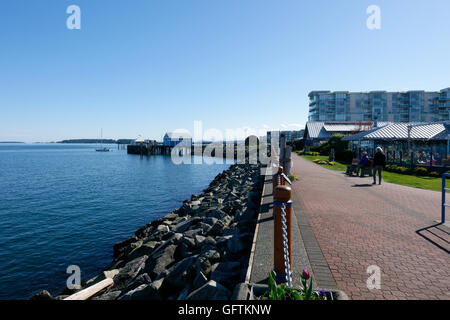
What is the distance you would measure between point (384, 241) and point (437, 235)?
4.59 feet

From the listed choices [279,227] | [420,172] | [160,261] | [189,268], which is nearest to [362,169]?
[420,172]

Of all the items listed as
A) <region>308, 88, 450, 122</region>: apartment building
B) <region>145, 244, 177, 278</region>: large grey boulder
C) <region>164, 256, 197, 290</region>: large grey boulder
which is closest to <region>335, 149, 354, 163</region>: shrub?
<region>145, 244, 177, 278</region>: large grey boulder

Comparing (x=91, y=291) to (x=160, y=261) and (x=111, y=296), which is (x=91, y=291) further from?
(x=160, y=261)

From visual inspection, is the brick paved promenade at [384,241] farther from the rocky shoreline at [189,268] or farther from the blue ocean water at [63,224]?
the blue ocean water at [63,224]

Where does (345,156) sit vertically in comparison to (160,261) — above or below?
above

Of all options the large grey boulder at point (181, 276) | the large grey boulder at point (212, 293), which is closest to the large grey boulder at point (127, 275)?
the large grey boulder at point (181, 276)

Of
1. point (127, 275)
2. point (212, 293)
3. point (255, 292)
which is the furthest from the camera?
point (127, 275)

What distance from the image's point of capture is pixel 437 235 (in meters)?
5.82

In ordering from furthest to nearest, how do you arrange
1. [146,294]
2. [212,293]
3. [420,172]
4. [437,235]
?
[420,172], [437,235], [146,294], [212,293]

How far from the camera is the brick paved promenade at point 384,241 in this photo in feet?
12.4

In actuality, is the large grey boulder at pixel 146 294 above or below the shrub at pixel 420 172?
below

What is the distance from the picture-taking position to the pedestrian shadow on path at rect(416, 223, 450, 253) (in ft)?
17.3

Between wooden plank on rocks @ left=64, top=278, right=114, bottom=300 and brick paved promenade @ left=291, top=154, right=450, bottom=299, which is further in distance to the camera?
wooden plank on rocks @ left=64, top=278, right=114, bottom=300

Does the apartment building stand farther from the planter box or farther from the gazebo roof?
the planter box
